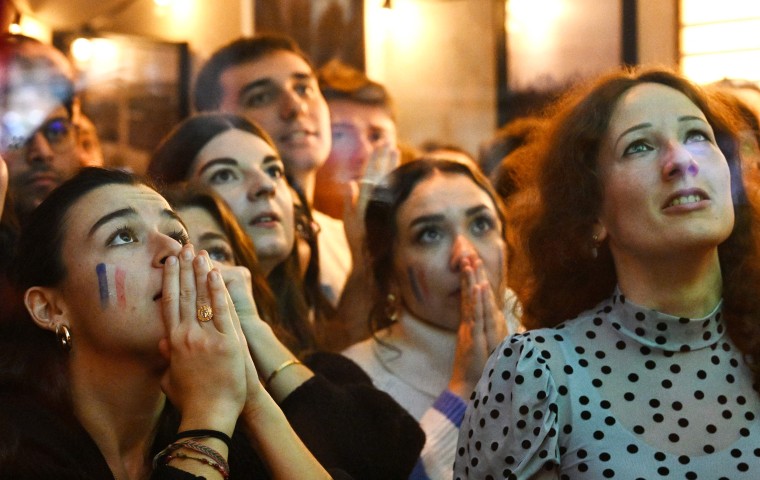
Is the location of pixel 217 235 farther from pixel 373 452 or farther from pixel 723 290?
pixel 723 290

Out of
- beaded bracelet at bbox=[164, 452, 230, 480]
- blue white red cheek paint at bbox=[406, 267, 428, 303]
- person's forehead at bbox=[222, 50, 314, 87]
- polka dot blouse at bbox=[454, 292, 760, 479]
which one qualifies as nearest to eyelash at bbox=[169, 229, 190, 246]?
beaded bracelet at bbox=[164, 452, 230, 480]

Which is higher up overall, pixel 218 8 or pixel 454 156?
pixel 218 8

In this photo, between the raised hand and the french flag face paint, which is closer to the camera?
the french flag face paint

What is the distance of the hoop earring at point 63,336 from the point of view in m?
1.50

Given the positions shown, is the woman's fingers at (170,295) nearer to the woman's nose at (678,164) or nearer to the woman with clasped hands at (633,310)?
the woman with clasped hands at (633,310)

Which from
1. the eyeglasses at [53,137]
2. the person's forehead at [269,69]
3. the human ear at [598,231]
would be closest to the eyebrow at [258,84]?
the person's forehead at [269,69]

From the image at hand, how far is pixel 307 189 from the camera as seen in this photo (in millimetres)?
2273

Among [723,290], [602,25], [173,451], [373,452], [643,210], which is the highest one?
[602,25]

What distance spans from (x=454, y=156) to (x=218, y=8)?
1.99ft

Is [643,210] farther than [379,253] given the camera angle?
No

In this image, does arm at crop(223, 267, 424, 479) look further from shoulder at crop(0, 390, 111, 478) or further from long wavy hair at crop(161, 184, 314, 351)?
shoulder at crop(0, 390, 111, 478)

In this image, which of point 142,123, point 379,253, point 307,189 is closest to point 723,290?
point 379,253

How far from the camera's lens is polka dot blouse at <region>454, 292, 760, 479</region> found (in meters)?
1.41

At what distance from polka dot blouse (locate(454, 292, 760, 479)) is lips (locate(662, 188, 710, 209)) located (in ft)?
0.52
